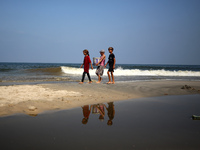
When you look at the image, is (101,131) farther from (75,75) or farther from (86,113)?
(75,75)

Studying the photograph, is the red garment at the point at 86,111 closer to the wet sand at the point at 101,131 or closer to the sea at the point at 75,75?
the wet sand at the point at 101,131

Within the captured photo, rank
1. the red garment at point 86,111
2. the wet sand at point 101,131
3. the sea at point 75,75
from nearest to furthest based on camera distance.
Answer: the wet sand at point 101,131 → the red garment at point 86,111 → the sea at point 75,75

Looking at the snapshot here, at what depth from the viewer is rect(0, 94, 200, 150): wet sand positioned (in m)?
2.23

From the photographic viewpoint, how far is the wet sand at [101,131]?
2.23m

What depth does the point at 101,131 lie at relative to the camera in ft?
8.82

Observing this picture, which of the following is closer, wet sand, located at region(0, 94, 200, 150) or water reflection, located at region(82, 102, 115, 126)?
wet sand, located at region(0, 94, 200, 150)

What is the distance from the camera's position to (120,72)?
21125mm

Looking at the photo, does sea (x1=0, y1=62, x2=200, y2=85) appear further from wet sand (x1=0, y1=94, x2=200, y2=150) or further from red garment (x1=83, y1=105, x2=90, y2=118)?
wet sand (x1=0, y1=94, x2=200, y2=150)

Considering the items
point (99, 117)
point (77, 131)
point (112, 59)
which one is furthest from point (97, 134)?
point (112, 59)

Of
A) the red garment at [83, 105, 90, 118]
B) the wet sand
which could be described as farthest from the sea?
the wet sand

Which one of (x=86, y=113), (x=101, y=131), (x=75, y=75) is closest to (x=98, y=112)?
(x=86, y=113)

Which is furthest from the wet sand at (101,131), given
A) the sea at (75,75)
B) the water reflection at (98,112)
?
the sea at (75,75)

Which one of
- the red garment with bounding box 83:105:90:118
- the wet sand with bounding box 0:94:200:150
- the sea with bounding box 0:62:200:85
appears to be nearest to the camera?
the wet sand with bounding box 0:94:200:150

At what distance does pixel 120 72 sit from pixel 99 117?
17.9m
